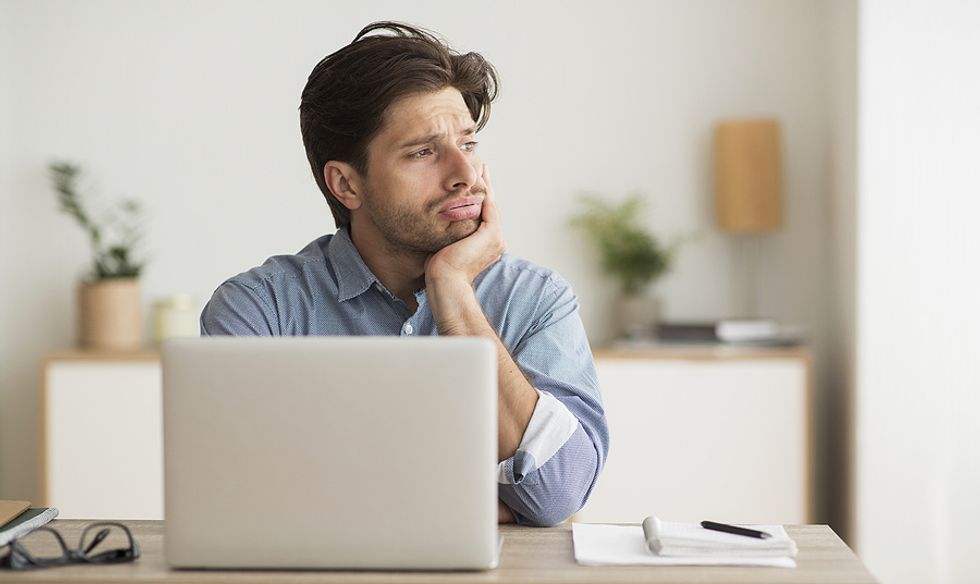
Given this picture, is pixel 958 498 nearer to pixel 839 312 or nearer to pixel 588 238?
pixel 839 312

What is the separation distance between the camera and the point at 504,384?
66.6 inches

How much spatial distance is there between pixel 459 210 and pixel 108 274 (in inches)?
87.6

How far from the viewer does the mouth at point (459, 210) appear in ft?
6.72

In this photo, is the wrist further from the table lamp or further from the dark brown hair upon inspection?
the table lamp

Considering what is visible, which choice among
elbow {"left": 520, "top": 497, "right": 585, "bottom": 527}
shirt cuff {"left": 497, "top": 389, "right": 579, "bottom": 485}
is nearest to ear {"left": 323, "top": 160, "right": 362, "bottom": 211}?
shirt cuff {"left": 497, "top": 389, "right": 579, "bottom": 485}

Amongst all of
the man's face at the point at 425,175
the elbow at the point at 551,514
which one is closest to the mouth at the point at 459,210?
the man's face at the point at 425,175

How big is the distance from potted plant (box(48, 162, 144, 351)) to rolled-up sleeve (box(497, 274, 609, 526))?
2.22m

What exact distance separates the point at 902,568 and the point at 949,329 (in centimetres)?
73

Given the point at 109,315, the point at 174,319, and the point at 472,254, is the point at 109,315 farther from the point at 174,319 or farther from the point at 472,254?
the point at 472,254

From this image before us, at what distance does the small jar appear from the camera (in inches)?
153

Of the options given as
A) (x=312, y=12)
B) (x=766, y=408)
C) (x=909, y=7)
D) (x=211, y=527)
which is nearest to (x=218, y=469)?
(x=211, y=527)

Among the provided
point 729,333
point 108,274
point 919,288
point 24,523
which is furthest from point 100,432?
point 919,288

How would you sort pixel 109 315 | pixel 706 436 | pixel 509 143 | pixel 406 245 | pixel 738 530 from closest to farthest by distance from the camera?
pixel 738 530 < pixel 406 245 < pixel 706 436 < pixel 109 315 < pixel 509 143

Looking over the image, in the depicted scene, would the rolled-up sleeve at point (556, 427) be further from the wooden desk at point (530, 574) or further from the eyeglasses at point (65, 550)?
the eyeglasses at point (65, 550)
